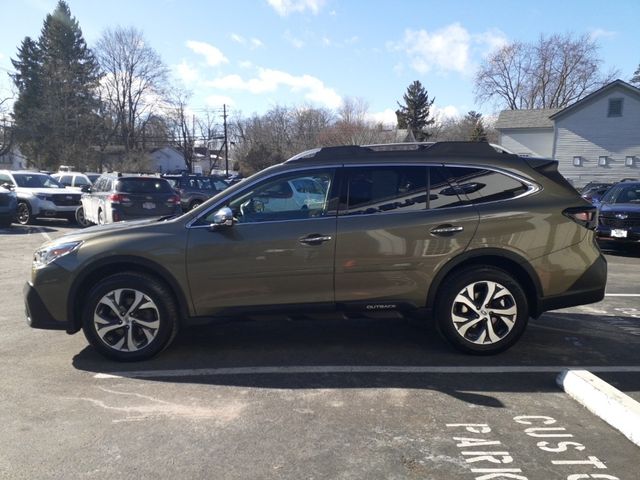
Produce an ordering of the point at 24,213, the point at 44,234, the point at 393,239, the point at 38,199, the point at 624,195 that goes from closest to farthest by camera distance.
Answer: the point at 393,239, the point at 624,195, the point at 44,234, the point at 38,199, the point at 24,213

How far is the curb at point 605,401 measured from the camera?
10.9ft

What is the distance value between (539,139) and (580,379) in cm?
4413

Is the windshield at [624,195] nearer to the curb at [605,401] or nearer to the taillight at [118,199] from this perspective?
the curb at [605,401]

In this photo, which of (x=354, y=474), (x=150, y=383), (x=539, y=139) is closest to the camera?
(x=354, y=474)

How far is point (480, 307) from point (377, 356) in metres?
1.02

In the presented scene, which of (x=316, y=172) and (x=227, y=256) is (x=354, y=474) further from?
(x=316, y=172)

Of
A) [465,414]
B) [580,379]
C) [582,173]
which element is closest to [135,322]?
→ [465,414]

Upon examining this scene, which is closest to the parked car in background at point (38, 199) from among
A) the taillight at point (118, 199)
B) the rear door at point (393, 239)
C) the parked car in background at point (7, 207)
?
the parked car in background at point (7, 207)

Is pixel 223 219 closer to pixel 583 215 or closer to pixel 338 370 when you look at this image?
pixel 338 370

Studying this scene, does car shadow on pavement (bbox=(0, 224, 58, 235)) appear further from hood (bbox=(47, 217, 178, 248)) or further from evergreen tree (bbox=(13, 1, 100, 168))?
evergreen tree (bbox=(13, 1, 100, 168))

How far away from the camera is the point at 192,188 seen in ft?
74.1

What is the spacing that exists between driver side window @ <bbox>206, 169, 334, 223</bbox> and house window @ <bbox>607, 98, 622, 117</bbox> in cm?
3860

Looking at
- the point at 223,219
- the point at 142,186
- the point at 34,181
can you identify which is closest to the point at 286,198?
the point at 223,219

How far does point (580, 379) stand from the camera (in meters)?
3.93
